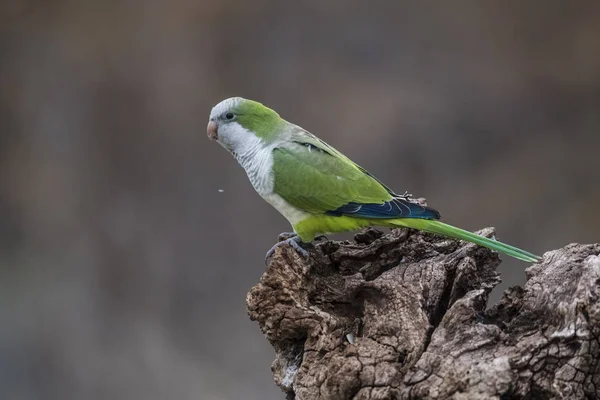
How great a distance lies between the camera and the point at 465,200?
13.9 feet

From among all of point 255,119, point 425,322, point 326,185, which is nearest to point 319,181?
point 326,185

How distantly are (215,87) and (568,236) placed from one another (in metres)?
2.55

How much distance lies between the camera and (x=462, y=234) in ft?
7.00

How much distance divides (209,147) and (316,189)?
2.13m

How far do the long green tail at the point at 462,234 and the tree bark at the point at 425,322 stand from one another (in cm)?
8

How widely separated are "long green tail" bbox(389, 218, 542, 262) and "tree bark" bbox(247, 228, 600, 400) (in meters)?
0.08

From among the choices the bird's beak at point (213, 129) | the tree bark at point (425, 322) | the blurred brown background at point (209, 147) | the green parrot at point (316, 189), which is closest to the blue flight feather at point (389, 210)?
the green parrot at point (316, 189)

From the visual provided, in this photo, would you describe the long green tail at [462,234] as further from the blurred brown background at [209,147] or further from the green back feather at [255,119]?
the blurred brown background at [209,147]

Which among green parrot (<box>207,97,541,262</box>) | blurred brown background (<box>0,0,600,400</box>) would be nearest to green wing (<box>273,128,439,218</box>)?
green parrot (<box>207,97,541,262</box>)

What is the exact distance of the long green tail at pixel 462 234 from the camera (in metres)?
2.07

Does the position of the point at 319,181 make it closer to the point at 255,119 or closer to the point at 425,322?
the point at 255,119

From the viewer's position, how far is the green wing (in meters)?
2.38

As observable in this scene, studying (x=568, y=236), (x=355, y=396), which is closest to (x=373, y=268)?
(x=355, y=396)

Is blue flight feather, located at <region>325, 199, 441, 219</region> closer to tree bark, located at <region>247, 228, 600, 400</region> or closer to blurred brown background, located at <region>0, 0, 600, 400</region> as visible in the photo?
tree bark, located at <region>247, 228, 600, 400</region>
